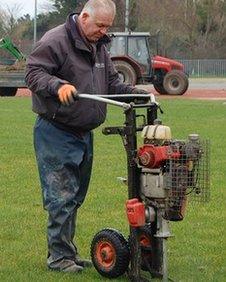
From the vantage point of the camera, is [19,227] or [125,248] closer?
[125,248]

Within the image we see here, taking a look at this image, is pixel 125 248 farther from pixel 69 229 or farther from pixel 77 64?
pixel 77 64

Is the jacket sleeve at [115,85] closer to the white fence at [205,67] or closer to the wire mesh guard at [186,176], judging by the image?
the wire mesh guard at [186,176]

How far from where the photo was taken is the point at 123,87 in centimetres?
630

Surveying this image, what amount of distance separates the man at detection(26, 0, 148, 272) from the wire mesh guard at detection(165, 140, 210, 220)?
83cm

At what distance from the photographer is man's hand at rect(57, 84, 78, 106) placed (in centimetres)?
538

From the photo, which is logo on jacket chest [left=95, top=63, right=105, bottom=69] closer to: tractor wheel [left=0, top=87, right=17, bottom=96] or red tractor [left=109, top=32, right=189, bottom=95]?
red tractor [left=109, top=32, right=189, bottom=95]

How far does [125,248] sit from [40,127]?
1.06m

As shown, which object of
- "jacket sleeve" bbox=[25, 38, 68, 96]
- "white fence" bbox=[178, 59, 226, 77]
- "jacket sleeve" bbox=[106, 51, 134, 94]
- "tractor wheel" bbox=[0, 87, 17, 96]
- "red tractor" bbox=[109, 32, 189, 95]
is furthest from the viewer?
"white fence" bbox=[178, 59, 226, 77]

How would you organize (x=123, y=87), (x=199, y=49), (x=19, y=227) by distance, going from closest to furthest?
(x=123, y=87), (x=19, y=227), (x=199, y=49)

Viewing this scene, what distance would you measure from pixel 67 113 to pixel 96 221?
2.21m

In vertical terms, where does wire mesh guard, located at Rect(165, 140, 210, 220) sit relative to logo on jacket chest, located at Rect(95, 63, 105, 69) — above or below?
below

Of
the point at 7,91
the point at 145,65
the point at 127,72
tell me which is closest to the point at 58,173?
the point at 127,72

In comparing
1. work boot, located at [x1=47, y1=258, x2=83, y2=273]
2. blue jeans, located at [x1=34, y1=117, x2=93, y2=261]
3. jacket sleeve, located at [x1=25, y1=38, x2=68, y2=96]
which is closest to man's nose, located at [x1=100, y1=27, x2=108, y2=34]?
jacket sleeve, located at [x1=25, y1=38, x2=68, y2=96]

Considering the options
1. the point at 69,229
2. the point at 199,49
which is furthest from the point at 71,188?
the point at 199,49
